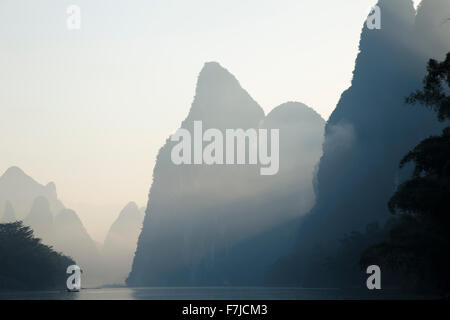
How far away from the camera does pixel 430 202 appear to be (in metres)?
35.6

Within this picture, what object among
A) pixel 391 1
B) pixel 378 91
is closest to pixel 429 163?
pixel 378 91

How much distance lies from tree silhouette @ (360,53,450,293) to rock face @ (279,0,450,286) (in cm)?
9007

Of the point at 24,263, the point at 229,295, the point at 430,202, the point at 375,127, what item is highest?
the point at 375,127

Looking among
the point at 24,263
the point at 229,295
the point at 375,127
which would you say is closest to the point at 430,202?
the point at 229,295

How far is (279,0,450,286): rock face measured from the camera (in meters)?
141

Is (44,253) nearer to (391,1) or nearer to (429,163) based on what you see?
(429,163)

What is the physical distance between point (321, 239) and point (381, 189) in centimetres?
1824

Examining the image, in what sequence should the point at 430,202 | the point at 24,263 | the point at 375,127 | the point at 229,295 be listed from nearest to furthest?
the point at 430,202, the point at 229,295, the point at 24,263, the point at 375,127

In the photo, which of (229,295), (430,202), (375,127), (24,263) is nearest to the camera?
(430,202)

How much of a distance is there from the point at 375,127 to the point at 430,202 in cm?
11978

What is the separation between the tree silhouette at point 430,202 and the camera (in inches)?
1341

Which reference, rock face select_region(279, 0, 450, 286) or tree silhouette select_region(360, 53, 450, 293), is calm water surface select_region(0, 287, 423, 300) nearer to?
tree silhouette select_region(360, 53, 450, 293)

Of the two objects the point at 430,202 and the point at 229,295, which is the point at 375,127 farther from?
the point at 430,202

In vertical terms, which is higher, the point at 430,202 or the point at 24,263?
the point at 430,202
